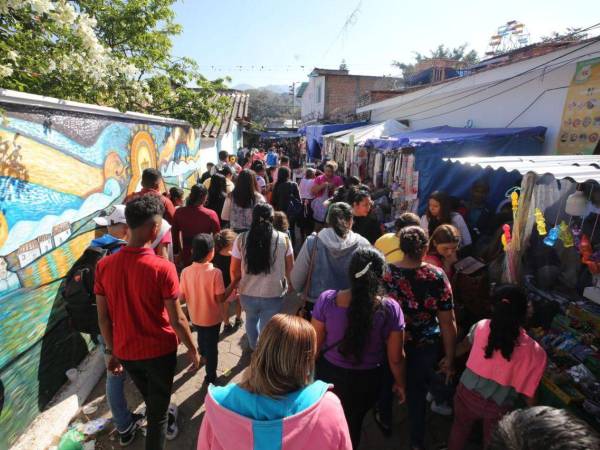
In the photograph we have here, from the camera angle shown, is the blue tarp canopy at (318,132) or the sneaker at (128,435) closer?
the sneaker at (128,435)

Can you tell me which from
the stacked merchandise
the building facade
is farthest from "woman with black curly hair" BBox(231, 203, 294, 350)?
the building facade

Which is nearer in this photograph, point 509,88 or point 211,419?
point 211,419

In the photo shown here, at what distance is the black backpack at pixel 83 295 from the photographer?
101 inches

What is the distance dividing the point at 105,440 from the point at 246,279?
5.60 ft

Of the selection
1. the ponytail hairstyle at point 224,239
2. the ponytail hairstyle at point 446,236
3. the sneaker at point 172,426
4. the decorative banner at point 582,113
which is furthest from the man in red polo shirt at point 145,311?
Result: the decorative banner at point 582,113

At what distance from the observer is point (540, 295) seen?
335cm

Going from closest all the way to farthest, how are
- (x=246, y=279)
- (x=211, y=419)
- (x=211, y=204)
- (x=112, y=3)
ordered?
(x=211, y=419) < (x=246, y=279) < (x=211, y=204) < (x=112, y=3)

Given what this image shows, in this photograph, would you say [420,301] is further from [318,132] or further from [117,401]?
[318,132]

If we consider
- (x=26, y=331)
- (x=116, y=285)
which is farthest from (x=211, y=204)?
(x=116, y=285)

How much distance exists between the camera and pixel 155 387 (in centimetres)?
230

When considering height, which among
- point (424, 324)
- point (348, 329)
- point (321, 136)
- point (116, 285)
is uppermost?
point (321, 136)

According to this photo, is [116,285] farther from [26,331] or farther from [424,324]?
[424,324]

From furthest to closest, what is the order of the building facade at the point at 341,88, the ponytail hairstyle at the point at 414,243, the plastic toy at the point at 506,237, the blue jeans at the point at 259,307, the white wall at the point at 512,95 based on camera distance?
the building facade at the point at 341,88
the white wall at the point at 512,95
the plastic toy at the point at 506,237
the blue jeans at the point at 259,307
the ponytail hairstyle at the point at 414,243

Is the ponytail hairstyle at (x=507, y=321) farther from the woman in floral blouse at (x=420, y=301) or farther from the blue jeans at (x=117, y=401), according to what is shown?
the blue jeans at (x=117, y=401)
